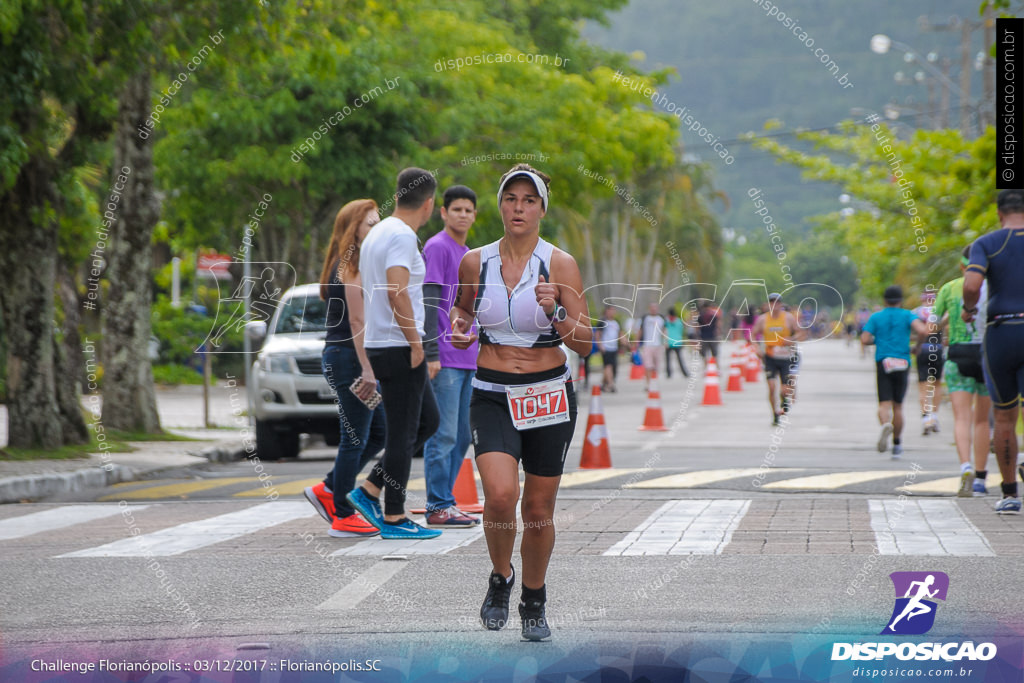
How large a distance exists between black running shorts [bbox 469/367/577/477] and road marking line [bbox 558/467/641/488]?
236 inches

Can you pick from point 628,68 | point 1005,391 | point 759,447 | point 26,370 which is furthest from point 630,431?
point 628,68

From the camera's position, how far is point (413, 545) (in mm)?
7938

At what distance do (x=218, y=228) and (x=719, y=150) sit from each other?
14.9m

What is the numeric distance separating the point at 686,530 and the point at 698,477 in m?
3.47

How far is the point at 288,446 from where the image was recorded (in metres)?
15.3

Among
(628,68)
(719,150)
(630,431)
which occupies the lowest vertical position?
(630,431)

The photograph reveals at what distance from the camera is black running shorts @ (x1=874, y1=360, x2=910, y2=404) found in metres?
14.6

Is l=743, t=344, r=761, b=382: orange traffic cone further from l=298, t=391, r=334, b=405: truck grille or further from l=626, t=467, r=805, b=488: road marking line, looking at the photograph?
l=626, t=467, r=805, b=488: road marking line

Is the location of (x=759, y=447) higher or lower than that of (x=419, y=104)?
lower

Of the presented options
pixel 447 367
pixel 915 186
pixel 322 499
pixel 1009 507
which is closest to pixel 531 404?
pixel 447 367

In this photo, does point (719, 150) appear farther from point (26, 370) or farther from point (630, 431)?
point (630, 431)

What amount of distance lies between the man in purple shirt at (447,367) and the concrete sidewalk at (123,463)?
14.3 feet

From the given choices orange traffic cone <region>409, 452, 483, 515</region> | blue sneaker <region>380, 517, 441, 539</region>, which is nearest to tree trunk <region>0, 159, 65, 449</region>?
orange traffic cone <region>409, 452, 483, 515</region>

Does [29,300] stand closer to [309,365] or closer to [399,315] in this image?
[309,365]
